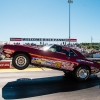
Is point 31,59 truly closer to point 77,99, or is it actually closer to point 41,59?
point 41,59

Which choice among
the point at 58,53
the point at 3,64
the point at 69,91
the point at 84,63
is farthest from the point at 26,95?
the point at 3,64

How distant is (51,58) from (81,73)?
1.92 m

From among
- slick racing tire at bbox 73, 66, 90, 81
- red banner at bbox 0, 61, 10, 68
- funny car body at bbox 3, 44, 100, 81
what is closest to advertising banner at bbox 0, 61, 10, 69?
red banner at bbox 0, 61, 10, 68

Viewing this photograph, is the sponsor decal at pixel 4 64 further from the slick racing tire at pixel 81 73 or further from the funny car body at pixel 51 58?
the slick racing tire at pixel 81 73

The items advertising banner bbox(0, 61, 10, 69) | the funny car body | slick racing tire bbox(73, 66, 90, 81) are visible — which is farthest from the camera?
advertising banner bbox(0, 61, 10, 69)

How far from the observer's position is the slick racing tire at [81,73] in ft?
31.0

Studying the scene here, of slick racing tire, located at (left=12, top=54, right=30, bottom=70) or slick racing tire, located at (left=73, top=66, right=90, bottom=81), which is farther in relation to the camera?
slick racing tire, located at (left=73, top=66, right=90, bottom=81)

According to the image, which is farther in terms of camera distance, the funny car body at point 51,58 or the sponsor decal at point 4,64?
the sponsor decal at point 4,64

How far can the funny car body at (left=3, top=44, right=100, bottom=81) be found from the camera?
877 centimetres

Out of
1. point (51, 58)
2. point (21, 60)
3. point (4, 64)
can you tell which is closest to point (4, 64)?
point (4, 64)

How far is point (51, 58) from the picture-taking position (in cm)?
895

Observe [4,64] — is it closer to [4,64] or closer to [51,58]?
[4,64]

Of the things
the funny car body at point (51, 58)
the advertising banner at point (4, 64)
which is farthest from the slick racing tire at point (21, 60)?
the advertising banner at point (4, 64)

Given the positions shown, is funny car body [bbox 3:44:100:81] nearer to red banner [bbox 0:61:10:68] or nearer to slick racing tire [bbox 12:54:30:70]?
slick racing tire [bbox 12:54:30:70]
